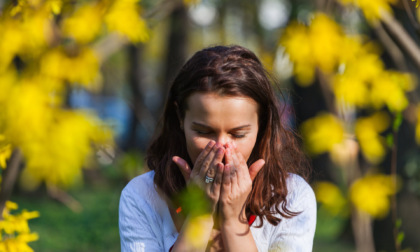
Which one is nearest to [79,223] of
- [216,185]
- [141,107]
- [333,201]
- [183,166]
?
[141,107]

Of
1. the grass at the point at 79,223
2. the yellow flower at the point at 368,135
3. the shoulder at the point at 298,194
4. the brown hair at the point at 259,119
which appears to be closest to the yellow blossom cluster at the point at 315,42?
the yellow flower at the point at 368,135

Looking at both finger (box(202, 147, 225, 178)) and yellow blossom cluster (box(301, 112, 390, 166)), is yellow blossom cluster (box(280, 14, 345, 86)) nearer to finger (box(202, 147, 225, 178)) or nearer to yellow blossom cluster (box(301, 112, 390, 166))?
yellow blossom cluster (box(301, 112, 390, 166))

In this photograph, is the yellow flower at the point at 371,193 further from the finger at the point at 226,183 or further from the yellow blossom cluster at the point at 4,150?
the yellow blossom cluster at the point at 4,150

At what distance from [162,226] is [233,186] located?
0.37 metres

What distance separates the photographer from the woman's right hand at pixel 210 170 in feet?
6.79

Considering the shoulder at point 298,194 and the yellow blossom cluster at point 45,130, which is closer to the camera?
the shoulder at point 298,194

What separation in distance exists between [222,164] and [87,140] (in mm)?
1001

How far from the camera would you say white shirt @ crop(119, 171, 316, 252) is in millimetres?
2299

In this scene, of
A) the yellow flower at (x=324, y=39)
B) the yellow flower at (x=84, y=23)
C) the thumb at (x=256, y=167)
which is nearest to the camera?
the thumb at (x=256, y=167)

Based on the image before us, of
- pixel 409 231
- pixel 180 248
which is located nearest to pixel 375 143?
pixel 409 231

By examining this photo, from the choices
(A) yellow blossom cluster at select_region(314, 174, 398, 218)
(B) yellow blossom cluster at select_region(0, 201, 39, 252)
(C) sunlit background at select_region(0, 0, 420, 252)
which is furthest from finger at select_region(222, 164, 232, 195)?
(A) yellow blossom cluster at select_region(314, 174, 398, 218)

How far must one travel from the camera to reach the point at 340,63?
130 inches

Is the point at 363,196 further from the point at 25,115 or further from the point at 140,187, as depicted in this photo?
the point at 25,115

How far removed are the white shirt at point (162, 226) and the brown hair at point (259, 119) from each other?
0.05 meters
